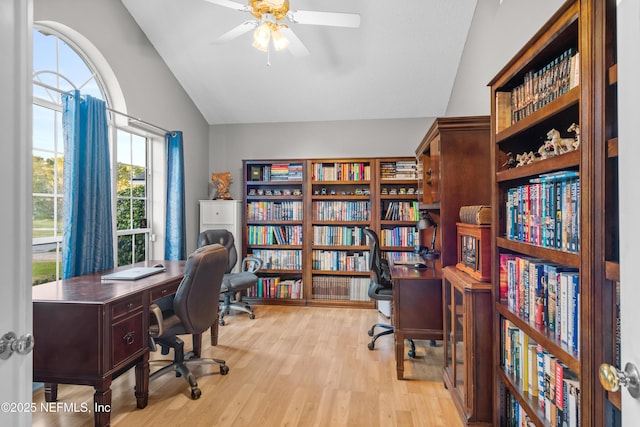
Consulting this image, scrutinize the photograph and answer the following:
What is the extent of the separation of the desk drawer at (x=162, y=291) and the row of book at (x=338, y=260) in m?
2.22

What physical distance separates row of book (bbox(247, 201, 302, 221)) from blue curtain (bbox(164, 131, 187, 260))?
1010 mm

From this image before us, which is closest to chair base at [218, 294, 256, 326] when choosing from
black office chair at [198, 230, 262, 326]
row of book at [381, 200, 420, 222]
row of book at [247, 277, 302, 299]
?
black office chair at [198, 230, 262, 326]

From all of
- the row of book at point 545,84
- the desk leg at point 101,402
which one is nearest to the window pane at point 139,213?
the desk leg at point 101,402

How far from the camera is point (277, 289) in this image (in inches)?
175

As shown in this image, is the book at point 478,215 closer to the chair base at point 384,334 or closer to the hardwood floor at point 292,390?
the hardwood floor at point 292,390

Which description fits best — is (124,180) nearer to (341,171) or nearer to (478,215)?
(341,171)

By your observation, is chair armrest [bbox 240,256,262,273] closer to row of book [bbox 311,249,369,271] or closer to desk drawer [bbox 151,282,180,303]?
row of book [bbox 311,249,369,271]

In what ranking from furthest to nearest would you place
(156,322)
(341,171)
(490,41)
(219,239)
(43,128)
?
(341,171)
(219,239)
(490,41)
(43,128)
(156,322)

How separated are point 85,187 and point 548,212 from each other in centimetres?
292

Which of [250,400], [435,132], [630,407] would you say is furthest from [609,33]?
[250,400]

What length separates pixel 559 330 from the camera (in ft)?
3.95

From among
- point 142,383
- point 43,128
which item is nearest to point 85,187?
point 43,128

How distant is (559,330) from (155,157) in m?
3.90

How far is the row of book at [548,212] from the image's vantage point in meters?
1.09
